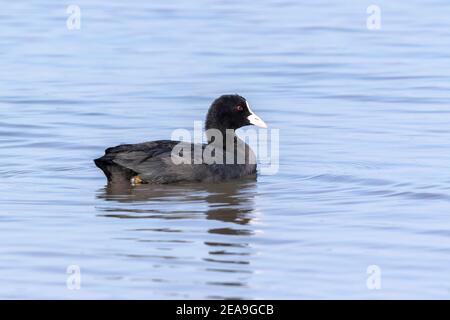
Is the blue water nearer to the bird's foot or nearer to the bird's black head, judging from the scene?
the bird's foot

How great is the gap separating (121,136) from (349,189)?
369 cm

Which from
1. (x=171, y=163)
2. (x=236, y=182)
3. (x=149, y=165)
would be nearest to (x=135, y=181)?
(x=149, y=165)

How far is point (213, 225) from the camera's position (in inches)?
378

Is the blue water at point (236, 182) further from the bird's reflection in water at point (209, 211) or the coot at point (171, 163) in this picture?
the coot at point (171, 163)

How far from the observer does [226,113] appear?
12.1 meters

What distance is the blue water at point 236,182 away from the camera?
816 centimetres

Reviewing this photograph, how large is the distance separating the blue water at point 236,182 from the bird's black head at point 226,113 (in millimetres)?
727

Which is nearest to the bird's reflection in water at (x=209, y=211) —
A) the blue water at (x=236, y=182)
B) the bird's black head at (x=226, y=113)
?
the blue water at (x=236, y=182)

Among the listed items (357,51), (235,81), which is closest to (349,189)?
(235,81)

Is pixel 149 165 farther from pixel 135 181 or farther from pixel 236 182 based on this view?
pixel 236 182

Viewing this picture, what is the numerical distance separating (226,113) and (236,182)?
871mm

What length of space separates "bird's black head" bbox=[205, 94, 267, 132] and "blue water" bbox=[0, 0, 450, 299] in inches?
28.6

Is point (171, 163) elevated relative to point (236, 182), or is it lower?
elevated

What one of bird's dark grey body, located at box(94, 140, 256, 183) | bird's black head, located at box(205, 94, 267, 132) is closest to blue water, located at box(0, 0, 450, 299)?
bird's dark grey body, located at box(94, 140, 256, 183)
